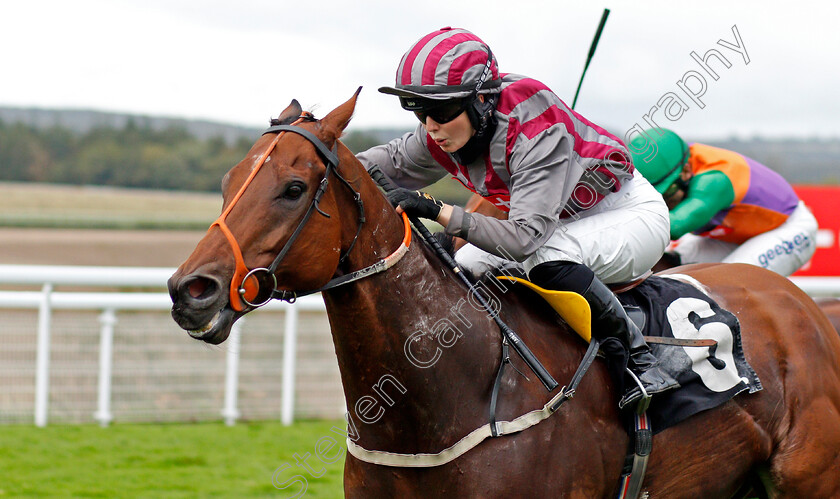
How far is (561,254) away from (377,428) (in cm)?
77

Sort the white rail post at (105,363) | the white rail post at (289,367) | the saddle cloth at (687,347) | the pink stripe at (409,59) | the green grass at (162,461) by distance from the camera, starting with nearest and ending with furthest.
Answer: the pink stripe at (409,59)
the saddle cloth at (687,347)
the green grass at (162,461)
the white rail post at (105,363)
the white rail post at (289,367)

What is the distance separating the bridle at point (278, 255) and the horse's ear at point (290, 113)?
3cm

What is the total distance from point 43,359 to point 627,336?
443 centimetres

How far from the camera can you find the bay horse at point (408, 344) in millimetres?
2082

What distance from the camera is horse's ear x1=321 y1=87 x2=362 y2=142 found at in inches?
88.9

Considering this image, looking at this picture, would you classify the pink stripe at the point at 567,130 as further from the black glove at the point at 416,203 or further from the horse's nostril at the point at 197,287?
the horse's nostril at the point at 197,287

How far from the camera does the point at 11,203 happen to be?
81.5ft

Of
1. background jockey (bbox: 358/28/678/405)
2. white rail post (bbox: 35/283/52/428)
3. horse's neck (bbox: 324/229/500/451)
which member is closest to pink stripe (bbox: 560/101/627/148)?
background jockey (bbox: 358/28/678/405)

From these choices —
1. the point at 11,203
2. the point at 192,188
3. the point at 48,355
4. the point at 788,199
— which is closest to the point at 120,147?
the point at 192,188

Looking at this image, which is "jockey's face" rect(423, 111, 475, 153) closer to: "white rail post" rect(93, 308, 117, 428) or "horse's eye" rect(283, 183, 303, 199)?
"horse's eye" rect(283, 183, 303, 199)

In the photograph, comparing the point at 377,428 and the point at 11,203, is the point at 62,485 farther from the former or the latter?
the point at 11,203

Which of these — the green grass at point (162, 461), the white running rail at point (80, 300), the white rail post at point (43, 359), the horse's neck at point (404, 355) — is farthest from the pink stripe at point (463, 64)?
the white rail post at point (43, 359)

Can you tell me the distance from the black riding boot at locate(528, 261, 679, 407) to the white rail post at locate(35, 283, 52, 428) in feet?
13.8

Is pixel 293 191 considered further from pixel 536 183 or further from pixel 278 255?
pixel 536 183
